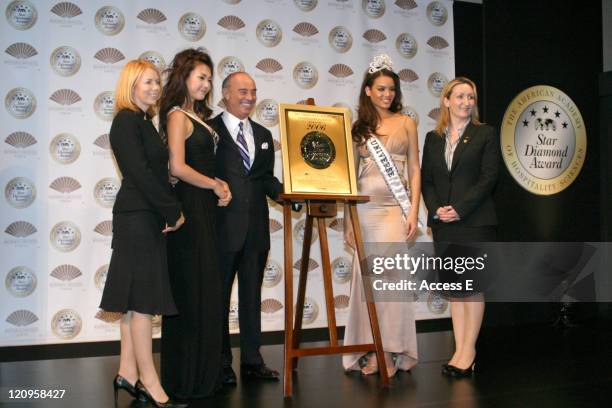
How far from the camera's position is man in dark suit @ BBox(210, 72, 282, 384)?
347 cm

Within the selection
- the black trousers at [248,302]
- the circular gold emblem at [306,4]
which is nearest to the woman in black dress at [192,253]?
the black trousers at [248,302]

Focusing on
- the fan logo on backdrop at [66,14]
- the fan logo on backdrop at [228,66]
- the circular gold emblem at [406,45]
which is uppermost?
the fan logo on backdrop at [66,14]

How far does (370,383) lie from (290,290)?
Answer: 61cm

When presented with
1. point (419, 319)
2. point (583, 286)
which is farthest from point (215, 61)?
point (583, 286)

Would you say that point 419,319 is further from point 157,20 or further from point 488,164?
point 157,20

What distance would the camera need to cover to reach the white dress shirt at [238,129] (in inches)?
139

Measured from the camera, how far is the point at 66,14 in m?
4.40

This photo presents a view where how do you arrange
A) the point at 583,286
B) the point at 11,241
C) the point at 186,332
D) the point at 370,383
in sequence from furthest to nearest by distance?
the point at 583,286, the point at 11,241, the point at 370,383, the point at 186,332

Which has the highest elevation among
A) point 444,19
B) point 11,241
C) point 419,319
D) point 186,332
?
point 444,19

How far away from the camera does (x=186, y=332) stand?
3070 mm

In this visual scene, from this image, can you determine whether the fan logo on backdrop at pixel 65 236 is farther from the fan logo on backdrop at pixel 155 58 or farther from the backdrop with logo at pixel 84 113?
the fan logo on backdrop at pixel 155 58

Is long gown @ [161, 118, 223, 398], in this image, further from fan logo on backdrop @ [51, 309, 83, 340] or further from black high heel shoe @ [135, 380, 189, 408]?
fan logo on backdrop @ [51, 309, 83, 340]

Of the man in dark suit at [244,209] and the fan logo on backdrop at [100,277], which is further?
the fan logo on backdrop at [100,277]

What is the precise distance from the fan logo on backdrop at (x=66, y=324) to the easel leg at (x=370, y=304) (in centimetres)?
198
